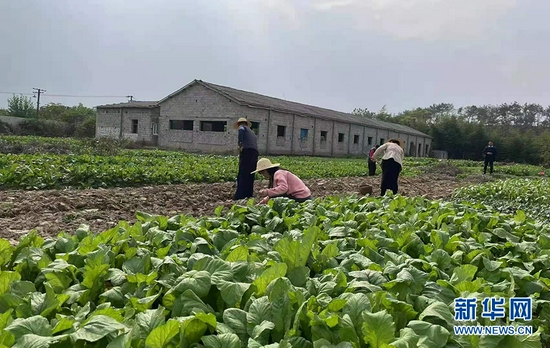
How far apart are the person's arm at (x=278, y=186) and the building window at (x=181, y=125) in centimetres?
2663

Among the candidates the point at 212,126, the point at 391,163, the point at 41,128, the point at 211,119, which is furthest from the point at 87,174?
the point at 41,128

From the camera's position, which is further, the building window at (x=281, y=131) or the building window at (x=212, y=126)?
the building window at (x=281, y=131)

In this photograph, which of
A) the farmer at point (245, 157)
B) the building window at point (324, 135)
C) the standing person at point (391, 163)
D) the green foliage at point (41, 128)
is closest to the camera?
the farmer at point (245, 157)

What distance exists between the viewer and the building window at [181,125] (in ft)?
104

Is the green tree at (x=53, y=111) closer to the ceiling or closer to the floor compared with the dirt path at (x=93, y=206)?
closer to the ceiling

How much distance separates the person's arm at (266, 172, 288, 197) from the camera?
572cm

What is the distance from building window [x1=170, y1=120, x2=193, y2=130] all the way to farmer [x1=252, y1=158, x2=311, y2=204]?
26311mm

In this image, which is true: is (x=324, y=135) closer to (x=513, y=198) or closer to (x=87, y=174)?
(x=513, y=198)

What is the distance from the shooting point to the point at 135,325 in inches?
59.4

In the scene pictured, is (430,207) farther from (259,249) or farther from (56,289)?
(56,289)

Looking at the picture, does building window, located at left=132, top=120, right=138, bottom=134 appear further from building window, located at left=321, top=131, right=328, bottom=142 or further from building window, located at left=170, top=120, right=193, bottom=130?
building window, located at left=321, top=131, right=328, bottom=142

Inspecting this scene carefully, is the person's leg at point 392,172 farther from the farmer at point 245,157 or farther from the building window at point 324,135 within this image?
the building window at point 324,135

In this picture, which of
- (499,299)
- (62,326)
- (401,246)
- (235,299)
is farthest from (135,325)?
(401,246)

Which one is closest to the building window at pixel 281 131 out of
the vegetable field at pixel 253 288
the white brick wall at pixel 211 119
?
the white brick wall at pixel 211 119
